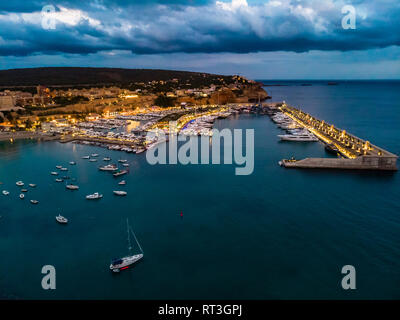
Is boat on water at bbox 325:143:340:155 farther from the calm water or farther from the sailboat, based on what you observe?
the sailboat

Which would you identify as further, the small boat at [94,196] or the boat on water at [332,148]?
the boat on water at [332,148]

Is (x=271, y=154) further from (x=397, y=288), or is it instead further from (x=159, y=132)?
(x=397, y=288)

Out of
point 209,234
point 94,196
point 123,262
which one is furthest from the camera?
point 94,196

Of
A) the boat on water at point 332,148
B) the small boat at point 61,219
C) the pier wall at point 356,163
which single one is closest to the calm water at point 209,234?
the small boat at point 61,219

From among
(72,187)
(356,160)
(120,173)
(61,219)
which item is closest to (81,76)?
(120,173)

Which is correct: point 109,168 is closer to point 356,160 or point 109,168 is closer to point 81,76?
point 356,160

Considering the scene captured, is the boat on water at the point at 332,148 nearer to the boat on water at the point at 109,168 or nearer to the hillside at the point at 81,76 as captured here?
the boat on water at the point at 109,168

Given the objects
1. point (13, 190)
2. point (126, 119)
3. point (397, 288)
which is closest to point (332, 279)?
point (397, 288)
